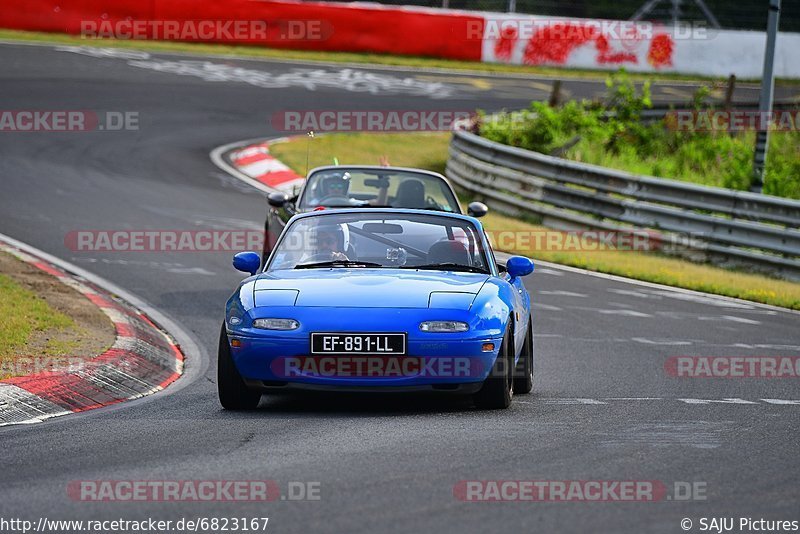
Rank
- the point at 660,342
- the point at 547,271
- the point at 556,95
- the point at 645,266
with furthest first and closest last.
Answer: the point at 556,95
the point at 645,266
the point at 547,271
the point at 660,342

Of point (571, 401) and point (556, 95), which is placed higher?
point (556, 95)

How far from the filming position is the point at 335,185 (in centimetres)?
1434

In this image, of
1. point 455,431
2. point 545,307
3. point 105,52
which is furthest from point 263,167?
point 455,431

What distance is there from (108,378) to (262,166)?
49.8 feet

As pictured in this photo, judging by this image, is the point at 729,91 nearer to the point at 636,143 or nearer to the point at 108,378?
the point at 636,143

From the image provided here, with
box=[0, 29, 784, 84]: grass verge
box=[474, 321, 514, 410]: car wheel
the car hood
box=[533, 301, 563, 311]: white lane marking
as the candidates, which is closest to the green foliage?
box=[533, 301, 563, 311]: white lane marking

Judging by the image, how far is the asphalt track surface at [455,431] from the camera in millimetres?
5746

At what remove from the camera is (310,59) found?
3594cm

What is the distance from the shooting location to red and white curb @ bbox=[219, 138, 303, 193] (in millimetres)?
23453

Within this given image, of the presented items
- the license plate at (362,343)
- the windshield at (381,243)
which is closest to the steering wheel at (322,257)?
the windshield at (381,243)

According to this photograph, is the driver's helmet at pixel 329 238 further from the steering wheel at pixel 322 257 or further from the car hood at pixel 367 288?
the car hood at pixel 367 288

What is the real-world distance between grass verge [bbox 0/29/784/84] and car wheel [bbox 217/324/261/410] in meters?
26.6

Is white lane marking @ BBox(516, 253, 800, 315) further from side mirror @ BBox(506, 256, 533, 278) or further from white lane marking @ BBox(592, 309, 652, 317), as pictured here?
side mirror @ BBox(506, 256, 533, 278)

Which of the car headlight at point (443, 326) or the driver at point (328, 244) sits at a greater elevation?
the driver at point (328, 244)
